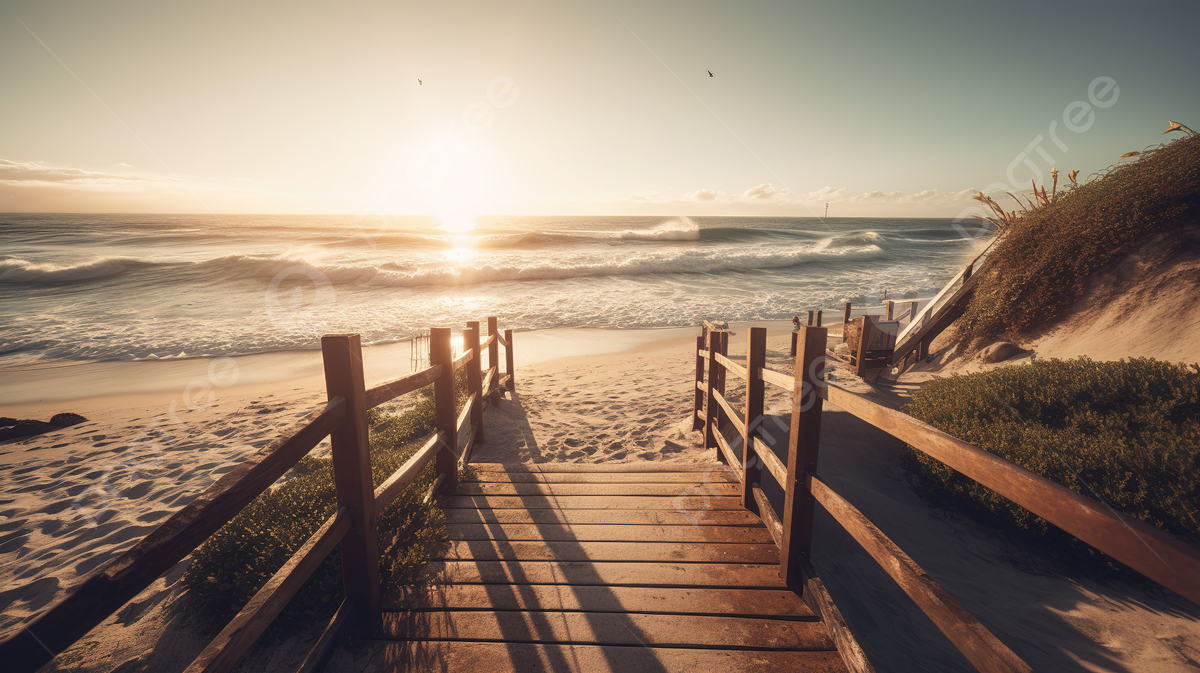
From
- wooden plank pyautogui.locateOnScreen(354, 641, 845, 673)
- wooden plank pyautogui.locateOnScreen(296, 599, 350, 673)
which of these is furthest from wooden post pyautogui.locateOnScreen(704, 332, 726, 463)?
wooden plank pyautogui.locateOnScreen(296, 599, 350, 673)

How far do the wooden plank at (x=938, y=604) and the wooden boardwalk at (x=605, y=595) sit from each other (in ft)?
2.57

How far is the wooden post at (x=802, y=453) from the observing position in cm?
269

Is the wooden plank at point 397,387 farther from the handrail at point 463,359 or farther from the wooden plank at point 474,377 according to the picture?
the wooden plank at point 474,377

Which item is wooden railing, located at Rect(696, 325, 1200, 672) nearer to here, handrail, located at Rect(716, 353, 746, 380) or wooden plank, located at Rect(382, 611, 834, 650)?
handrail, located at Rect(716, 353, 746, 380)

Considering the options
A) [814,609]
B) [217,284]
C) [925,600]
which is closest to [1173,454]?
[814,609]

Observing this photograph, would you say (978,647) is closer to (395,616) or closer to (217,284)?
(395,616)

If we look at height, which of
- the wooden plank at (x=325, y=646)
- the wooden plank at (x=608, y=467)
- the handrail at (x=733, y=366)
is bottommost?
the wooden plank at (x=608, y=467)

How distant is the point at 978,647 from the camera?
62.1 inches

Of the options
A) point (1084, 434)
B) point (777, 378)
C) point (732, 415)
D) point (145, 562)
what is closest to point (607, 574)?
point (777, 378)

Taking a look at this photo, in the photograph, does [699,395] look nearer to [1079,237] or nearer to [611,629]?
[611,629]

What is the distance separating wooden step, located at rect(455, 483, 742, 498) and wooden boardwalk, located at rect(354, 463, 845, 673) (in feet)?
0.18

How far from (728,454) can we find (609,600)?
86.7 inches

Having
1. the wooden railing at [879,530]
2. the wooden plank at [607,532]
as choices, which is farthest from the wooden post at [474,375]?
the wooden railing at [879,530]

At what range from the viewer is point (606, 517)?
3.95 meters
